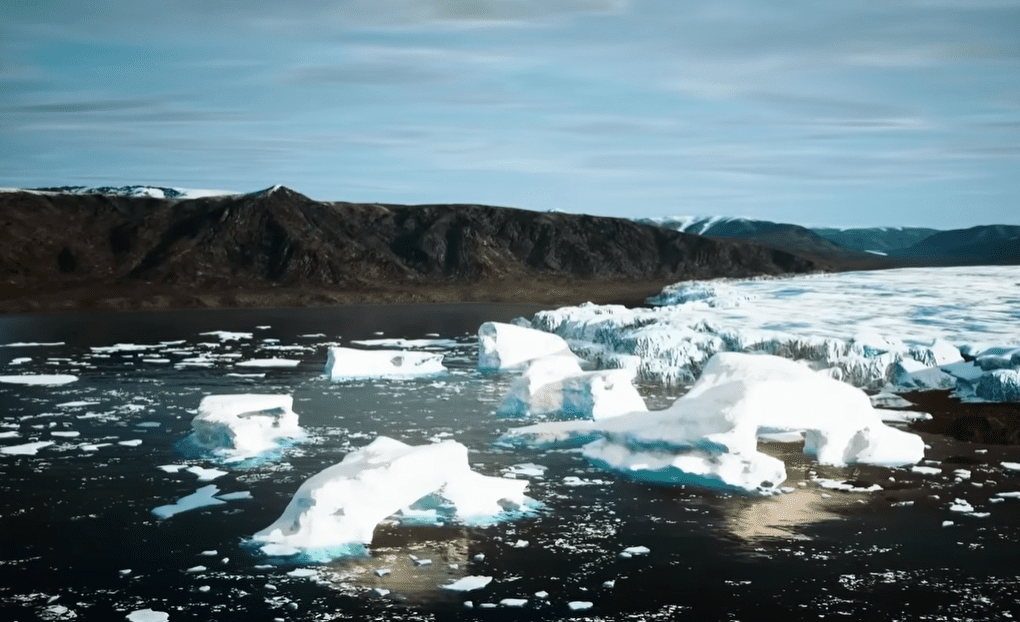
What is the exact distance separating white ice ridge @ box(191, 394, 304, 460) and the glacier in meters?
10.4

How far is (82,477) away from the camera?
13742 mm

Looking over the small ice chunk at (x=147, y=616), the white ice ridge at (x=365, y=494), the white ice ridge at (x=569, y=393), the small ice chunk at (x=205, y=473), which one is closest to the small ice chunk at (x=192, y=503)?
the small ice chunk at (x=205, y=473)

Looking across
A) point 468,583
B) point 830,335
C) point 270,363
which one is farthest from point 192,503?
point 830,335

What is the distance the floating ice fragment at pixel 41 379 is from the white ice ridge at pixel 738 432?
14.7 metres

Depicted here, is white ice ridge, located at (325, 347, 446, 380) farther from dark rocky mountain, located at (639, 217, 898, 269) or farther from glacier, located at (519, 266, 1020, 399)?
dark rocky mountain, located at (639, 217, 898, 269)

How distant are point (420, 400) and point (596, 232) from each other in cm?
9313

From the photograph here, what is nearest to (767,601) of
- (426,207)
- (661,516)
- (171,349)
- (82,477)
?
(661,516)

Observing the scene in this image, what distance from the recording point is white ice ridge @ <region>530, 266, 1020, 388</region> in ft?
73.2

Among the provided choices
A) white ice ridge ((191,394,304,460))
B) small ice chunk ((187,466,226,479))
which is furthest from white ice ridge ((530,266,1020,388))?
small ice chunk ((187,466,226,479))

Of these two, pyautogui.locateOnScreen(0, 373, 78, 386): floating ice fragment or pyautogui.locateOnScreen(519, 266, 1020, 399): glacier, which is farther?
pyautogui.locateOnScreen(0, 373, 78, 386): floating ice fragment

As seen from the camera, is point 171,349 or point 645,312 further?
point 171,349

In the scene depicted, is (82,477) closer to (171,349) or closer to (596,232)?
(171,349)

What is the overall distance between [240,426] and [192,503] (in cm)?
307

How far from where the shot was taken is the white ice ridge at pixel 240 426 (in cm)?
1514
